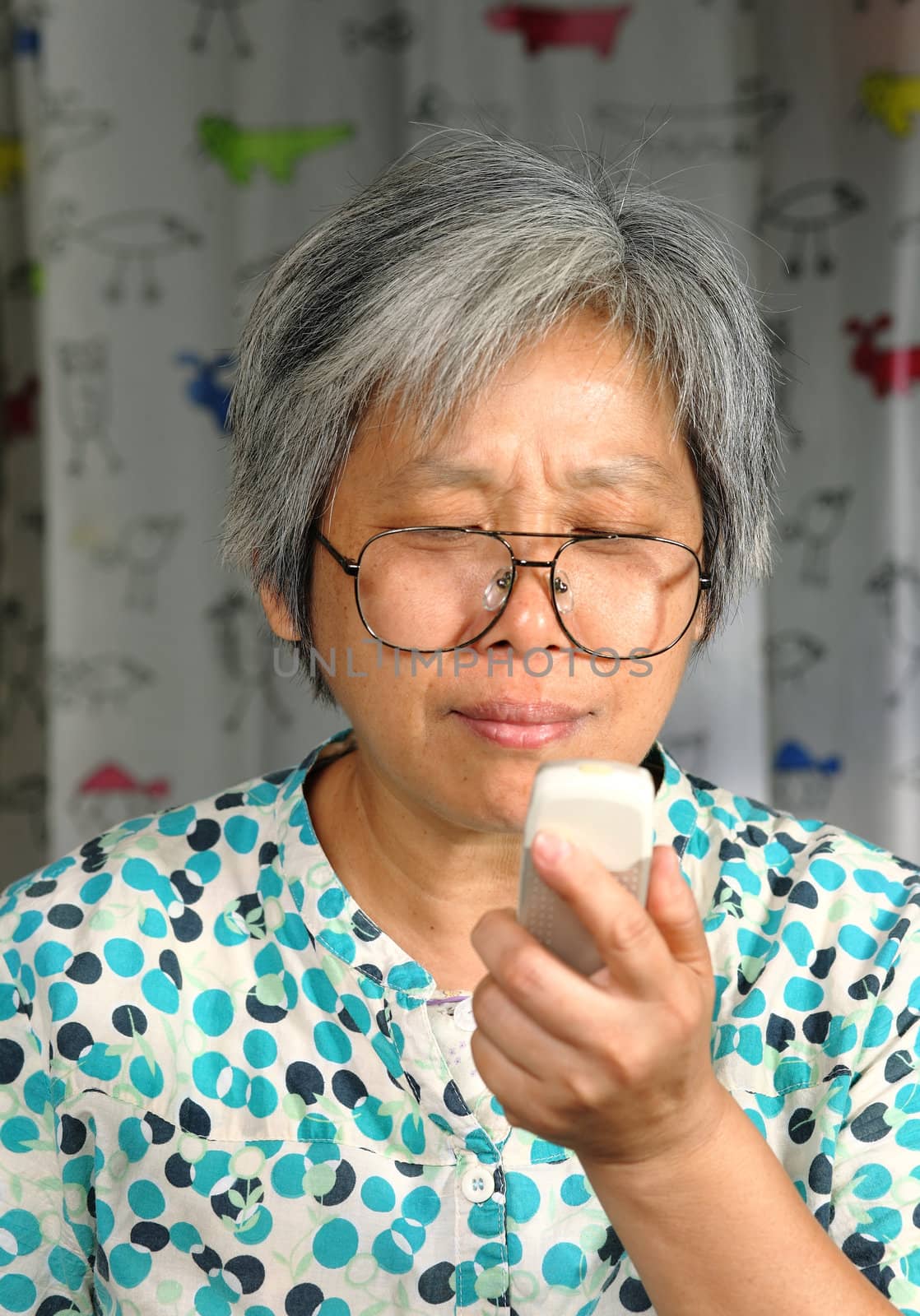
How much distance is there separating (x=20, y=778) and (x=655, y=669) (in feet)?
6.74

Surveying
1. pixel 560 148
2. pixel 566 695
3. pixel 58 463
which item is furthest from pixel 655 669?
pixel 58 463

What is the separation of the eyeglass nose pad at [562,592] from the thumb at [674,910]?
11.0 inches

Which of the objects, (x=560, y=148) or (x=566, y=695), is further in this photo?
(x=560, y=148)

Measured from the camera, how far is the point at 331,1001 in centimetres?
103

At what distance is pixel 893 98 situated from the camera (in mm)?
2268

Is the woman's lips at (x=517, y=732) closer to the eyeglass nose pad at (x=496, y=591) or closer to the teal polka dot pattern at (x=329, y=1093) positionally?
the eyeglass nose pad at (x=496, y=591)

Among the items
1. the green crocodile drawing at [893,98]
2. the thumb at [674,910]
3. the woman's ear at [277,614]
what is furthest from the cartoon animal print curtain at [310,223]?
the thumb at [674,910]

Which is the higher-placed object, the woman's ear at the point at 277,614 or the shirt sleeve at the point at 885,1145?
the woman's ear at the point at 277,614

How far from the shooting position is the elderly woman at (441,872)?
3.08ft

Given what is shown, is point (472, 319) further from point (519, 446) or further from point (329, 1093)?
point (329, 1093)

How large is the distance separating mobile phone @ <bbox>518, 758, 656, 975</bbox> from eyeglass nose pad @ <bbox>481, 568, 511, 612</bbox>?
0.91 ft

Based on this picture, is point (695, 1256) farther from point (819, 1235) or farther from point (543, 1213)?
point (543, 1213)

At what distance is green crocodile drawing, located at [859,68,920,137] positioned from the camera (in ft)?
7.40

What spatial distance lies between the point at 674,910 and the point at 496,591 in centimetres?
32
